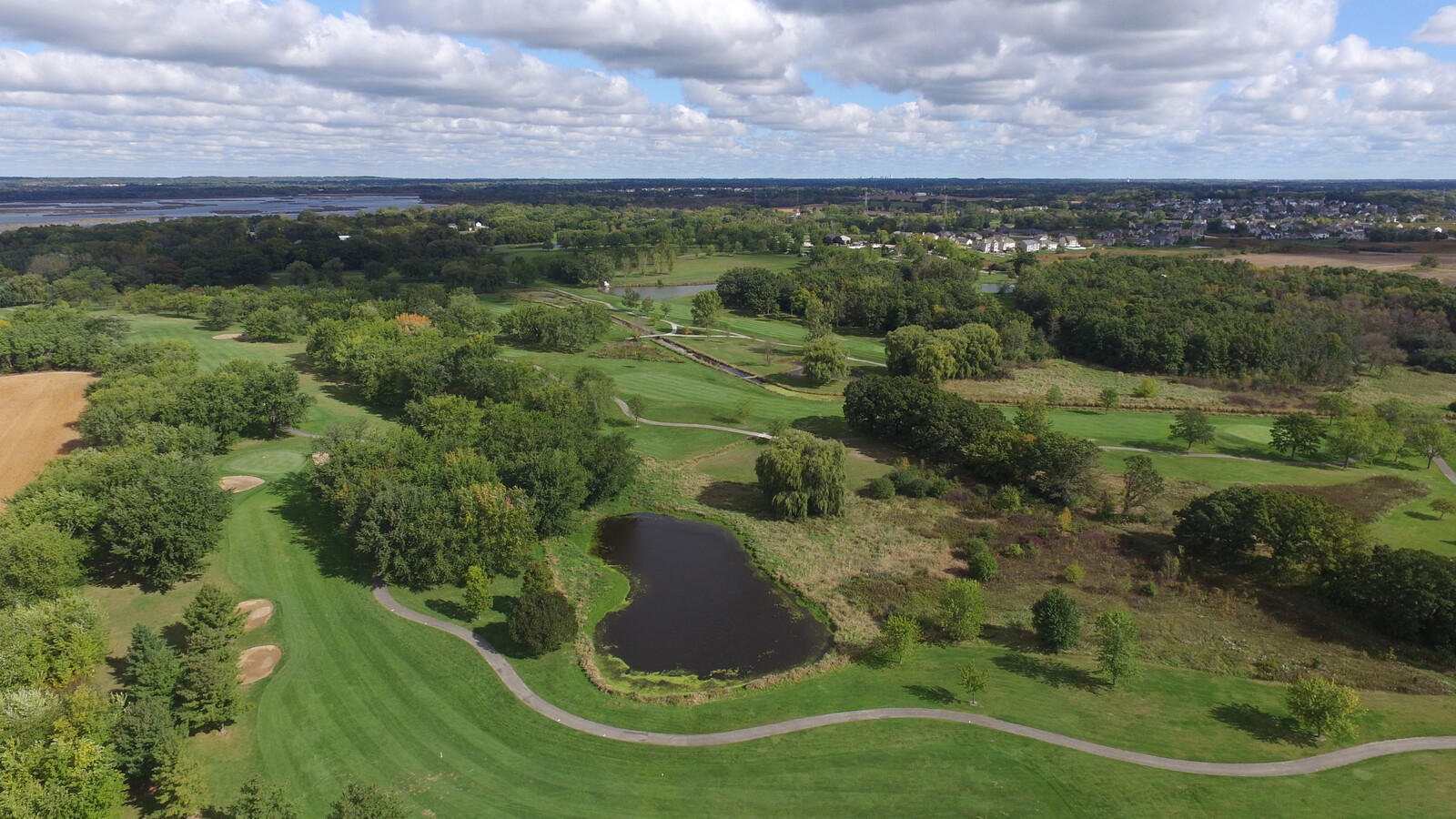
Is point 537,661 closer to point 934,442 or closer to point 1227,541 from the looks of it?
point 934,442

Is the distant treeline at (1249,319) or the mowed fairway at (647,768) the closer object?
the mowed fairway at (647,768)

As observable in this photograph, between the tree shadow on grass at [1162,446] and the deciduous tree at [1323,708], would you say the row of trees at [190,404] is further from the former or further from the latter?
the tree shadow on grass at [1162,446]

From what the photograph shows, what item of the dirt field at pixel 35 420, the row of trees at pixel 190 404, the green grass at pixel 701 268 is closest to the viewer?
the row of trees at pixel 190 404

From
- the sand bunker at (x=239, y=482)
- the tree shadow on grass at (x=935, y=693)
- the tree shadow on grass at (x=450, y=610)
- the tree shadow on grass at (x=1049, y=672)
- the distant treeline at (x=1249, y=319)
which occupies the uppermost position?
the distant treeline at (x=1249, y=319)

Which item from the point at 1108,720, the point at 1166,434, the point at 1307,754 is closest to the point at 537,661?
the point at 1108,720

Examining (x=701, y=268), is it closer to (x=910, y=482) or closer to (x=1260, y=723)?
(x=910, y=482)

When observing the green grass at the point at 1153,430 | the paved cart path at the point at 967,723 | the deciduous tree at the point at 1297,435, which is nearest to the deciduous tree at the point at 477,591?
the paved cart path at the point at 967,723

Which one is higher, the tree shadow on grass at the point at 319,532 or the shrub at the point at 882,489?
the shrub at the point at 882,489

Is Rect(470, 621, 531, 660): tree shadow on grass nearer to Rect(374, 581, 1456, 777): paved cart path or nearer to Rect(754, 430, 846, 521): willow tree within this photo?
Rect(374, 581, 1456, 777): paved cart path

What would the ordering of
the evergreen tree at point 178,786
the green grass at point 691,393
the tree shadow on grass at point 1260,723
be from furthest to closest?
the green grass at point 691,393, the tree shadow on grass at point 1260,723, the evergreen tree at point 178,786
